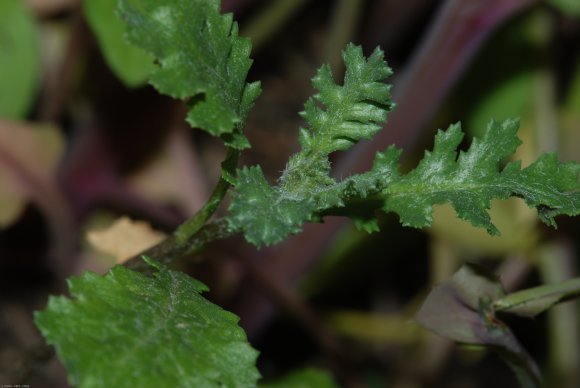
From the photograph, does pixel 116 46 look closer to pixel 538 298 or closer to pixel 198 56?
pixel 198 56

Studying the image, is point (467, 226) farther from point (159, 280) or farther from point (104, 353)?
point (104, 353)

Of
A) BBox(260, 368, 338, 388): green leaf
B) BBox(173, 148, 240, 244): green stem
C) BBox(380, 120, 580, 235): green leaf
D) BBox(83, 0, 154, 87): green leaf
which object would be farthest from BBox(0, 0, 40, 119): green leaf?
BBox(380, 120, 580, 235): green leaf

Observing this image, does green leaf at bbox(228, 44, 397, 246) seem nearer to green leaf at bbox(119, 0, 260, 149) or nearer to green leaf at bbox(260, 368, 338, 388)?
green leaf at bbox(119, 0, 260, 149)

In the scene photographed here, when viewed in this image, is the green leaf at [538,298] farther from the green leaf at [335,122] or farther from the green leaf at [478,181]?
the green leaf at [335,122]

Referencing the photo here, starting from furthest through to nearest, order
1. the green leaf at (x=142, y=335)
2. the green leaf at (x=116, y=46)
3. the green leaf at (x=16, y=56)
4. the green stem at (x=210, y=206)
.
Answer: the green leaf at (x=16, y=56) < the green leaf at (x=116, y=46) < the green stem at (x=210, y=206) < the green leaf at (x=142, y=335)

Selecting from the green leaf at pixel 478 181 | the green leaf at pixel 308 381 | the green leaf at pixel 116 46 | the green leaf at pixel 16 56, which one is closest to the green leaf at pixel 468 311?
the green leaf at pixel 478 181

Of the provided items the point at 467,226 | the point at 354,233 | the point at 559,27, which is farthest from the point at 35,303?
the point at 559,27
